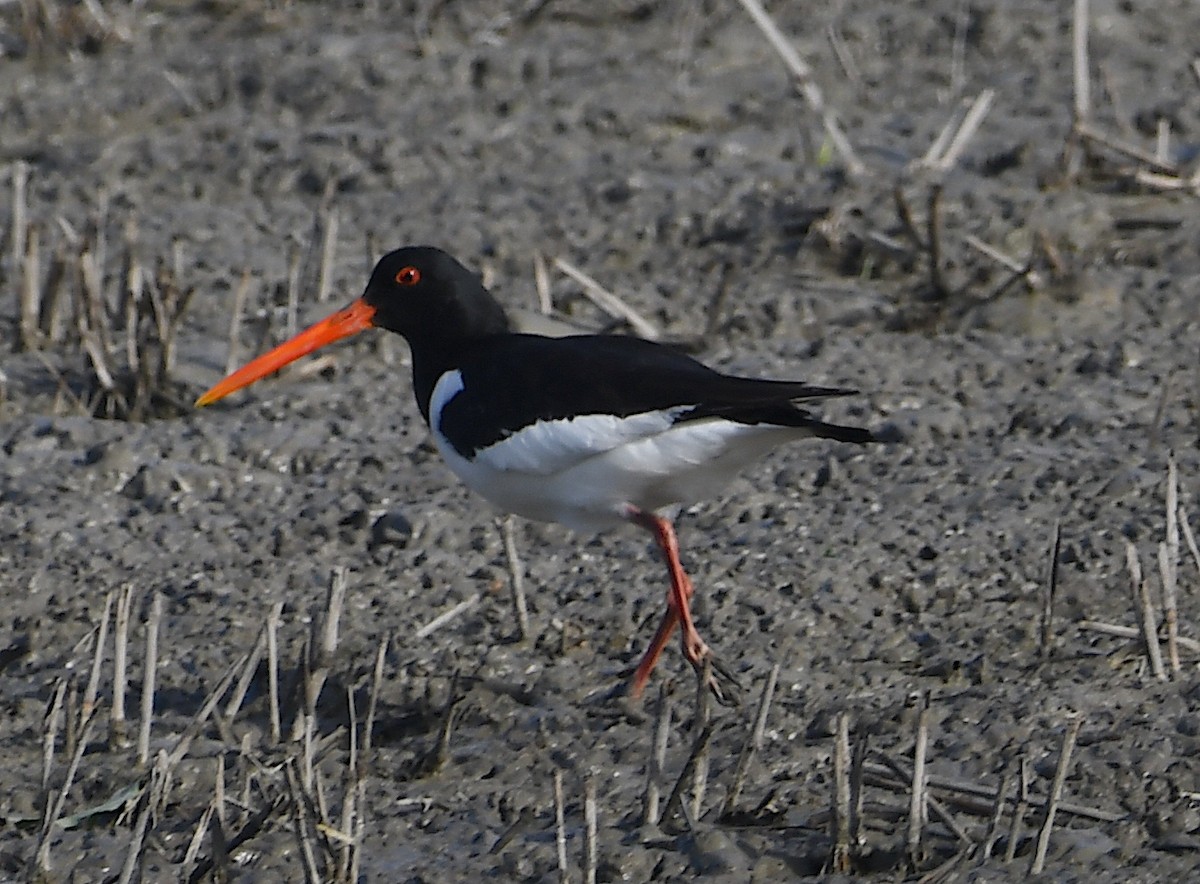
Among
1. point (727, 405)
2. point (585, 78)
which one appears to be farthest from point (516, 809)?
point (585, 78)

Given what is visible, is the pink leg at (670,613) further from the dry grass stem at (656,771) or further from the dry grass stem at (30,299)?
the dry grass stem at (30,299)

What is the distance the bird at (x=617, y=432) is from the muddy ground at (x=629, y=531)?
24cm

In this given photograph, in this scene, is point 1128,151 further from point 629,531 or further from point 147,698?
point 147,698

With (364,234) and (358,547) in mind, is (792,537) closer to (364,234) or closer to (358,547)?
(358,547)

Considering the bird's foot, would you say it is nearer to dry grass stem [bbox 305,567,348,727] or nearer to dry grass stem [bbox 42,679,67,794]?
dry grass stem [bbox 305,567,348,727]

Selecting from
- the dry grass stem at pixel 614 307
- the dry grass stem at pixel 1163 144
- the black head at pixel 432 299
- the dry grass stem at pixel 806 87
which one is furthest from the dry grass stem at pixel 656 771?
the dry grass stem at pixel 1163 144

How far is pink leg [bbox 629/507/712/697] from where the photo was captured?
13.3 ft

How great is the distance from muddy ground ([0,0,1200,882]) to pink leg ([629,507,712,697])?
0.08 metres

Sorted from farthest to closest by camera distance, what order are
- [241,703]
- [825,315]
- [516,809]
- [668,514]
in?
[825,315] < [668,514] < [241,703] < [516,809]

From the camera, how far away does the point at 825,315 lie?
20.6 feet

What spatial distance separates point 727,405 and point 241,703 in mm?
1131

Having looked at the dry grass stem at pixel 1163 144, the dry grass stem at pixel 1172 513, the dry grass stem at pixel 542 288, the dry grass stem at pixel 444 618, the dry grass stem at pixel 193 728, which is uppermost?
the dry grass stem at pixel 1163 144

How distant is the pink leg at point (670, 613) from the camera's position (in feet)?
13.3

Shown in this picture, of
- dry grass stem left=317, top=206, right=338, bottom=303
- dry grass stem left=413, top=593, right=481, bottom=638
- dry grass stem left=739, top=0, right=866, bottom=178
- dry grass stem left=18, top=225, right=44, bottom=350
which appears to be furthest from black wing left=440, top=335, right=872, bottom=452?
dry grass stem left=739, top=0, right=866, bottom=178
